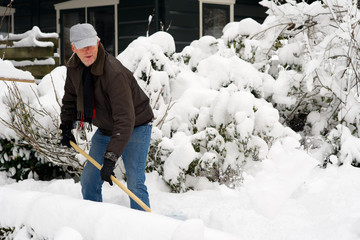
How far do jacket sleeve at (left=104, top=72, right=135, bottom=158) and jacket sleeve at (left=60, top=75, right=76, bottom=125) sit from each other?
62 cm

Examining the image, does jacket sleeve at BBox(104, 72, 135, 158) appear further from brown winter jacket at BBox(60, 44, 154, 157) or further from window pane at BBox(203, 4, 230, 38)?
window pane at BBox(203, 4, 230, 38)

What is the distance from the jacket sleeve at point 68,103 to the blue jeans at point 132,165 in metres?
0.33

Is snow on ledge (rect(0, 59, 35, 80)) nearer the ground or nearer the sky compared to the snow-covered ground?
nearer the sky

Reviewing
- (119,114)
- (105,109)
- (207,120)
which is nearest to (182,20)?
(207,120)

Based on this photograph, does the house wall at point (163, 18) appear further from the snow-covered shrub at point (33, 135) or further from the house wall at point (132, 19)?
the snow-covered shrub at point (33, 135)

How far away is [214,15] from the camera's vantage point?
960 cm

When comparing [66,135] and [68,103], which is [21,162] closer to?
[66,135]

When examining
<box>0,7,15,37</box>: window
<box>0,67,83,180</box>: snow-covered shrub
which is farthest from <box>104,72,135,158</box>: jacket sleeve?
<box>0,7,15,37</box>: window

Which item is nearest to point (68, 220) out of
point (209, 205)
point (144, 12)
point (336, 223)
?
point (209, 205)

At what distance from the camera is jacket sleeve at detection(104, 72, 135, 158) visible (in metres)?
2.91

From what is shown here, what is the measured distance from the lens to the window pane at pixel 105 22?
9367 millimetres

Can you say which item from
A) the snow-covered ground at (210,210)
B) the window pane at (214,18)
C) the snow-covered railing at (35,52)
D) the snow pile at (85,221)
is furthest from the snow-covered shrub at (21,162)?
the window pane at (214,18)

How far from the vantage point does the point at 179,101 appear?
481 cm

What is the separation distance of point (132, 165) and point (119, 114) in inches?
20.5
